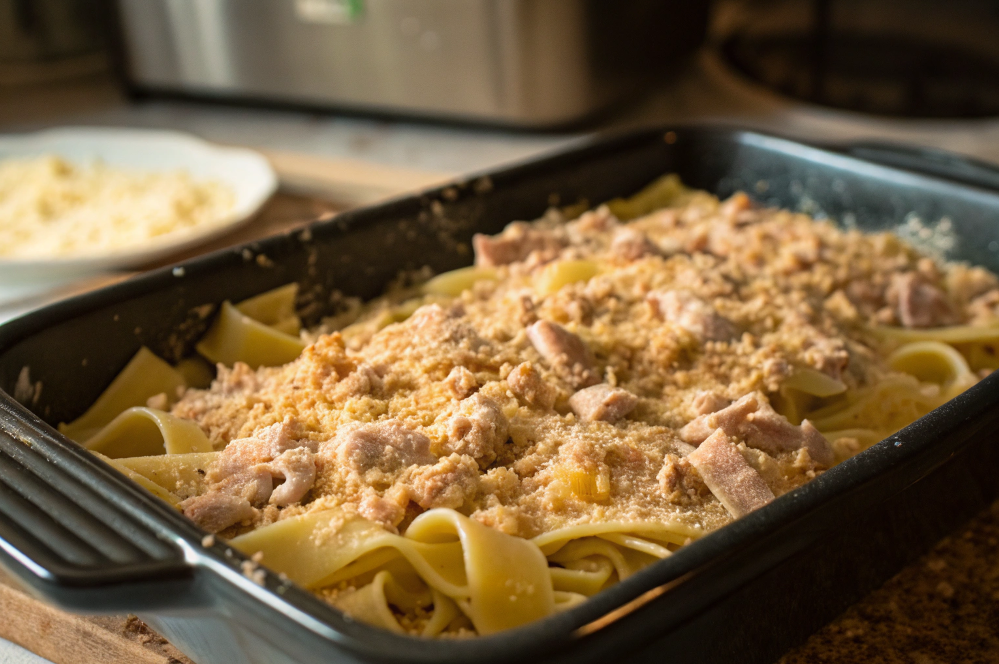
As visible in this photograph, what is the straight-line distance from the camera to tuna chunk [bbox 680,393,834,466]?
158 centimetres

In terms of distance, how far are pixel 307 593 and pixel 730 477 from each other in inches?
27.3

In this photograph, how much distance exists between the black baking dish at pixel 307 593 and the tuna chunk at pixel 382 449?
12.6 inches


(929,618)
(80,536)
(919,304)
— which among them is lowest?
(929,618)

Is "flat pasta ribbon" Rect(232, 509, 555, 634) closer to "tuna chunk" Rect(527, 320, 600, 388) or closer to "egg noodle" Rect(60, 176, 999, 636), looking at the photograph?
"egg noodle" Rect(60, 176, 999, 636)

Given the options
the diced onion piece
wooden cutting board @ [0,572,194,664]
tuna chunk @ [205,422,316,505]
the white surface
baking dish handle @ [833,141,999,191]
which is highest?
tuna chunk @ [205,422,316,505]

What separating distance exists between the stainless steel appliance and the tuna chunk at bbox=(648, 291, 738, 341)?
5.02ft

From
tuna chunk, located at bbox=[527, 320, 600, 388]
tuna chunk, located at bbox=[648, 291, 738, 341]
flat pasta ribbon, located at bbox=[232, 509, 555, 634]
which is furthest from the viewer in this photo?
tuna chunk, located at bbox=[648, 291, 738, 341]

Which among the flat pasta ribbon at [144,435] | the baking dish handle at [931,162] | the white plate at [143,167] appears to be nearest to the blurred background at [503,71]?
the white plate at [143,167]

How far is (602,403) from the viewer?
63.1 inches

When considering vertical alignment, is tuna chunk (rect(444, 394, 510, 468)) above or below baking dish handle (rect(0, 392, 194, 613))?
below

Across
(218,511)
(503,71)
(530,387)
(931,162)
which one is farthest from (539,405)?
(503,71)

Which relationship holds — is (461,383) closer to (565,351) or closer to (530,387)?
(530,387)

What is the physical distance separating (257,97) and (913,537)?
2979 mm

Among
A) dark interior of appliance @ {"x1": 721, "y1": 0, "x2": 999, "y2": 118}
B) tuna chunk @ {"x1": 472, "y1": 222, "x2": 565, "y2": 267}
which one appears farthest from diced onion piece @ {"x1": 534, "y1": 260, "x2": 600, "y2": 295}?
dark interior of appliance @ {"x1": 721, "y1": 0, "x2": 999, "y2": 118}
